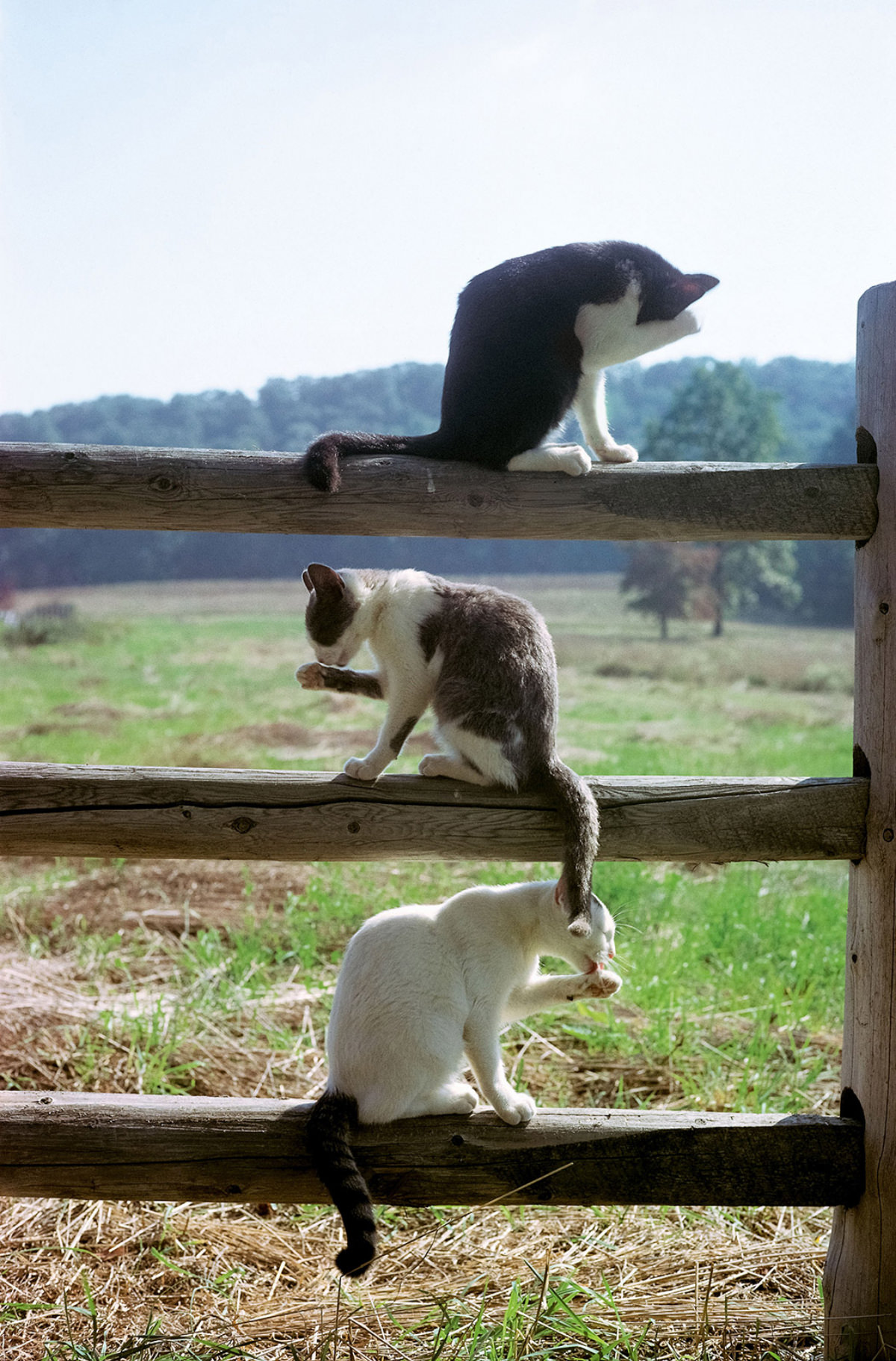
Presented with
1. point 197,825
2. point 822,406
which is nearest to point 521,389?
point 197,825

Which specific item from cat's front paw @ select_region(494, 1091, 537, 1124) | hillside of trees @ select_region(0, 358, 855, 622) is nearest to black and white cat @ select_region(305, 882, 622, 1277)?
cat's front paw @ select_region(494, 1091, 537, 1124)

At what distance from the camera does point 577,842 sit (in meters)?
1.65

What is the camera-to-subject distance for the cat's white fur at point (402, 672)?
69.2 inches

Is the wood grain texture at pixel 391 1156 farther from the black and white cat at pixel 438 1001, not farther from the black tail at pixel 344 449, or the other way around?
the black tail at pixel 344 449

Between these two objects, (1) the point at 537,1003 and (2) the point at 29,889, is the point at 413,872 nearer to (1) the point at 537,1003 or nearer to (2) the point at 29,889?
(2) the point at 29,889

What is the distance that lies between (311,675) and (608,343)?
0.92 metres

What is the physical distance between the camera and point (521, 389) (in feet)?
6.13

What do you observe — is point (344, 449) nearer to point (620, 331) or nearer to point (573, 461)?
point (573, 461)

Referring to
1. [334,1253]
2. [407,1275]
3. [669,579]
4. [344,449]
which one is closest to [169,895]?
[334,1253]

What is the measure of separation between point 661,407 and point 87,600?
13.0ft

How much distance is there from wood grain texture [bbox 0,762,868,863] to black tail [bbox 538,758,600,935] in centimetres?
5

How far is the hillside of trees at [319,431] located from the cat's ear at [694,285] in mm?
2952

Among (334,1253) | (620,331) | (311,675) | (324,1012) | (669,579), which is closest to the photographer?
(311,675)

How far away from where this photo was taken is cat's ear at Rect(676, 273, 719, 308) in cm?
201
